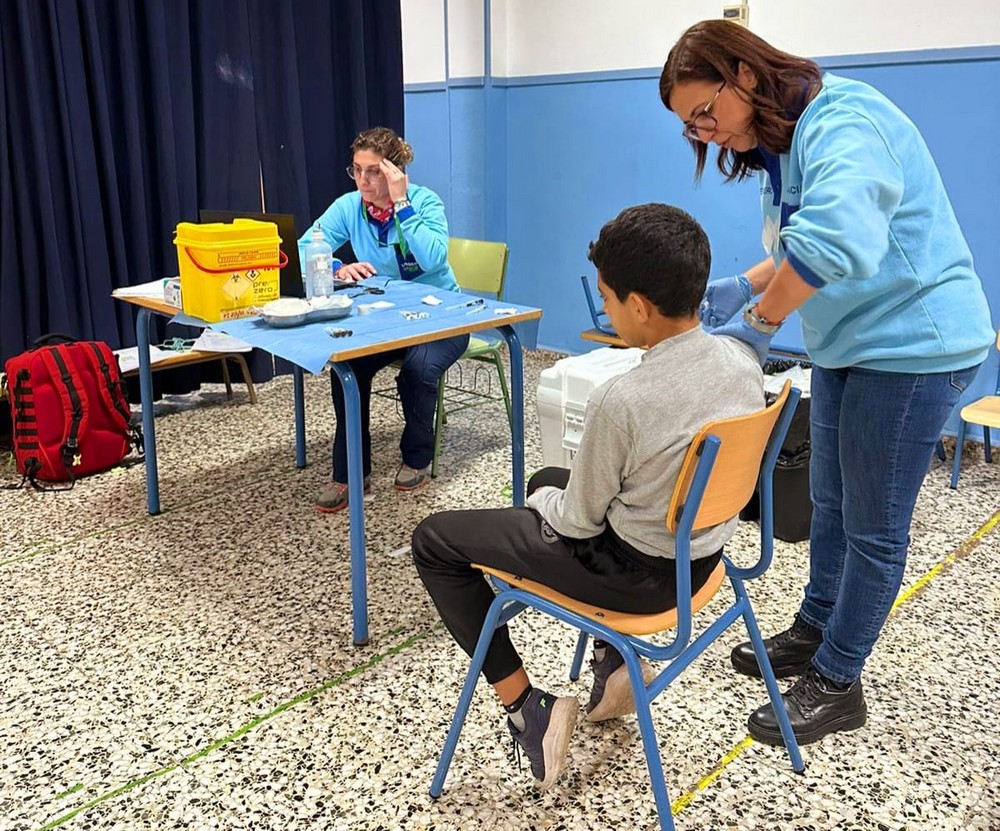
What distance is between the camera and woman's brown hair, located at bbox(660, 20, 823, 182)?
57.4 inches

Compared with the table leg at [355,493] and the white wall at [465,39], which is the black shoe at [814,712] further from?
the white wall at [465,39]

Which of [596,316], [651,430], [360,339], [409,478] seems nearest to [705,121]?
[651,430]

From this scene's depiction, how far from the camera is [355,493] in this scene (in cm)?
200

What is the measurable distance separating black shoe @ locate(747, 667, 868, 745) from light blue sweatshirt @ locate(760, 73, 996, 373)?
0.65 meters

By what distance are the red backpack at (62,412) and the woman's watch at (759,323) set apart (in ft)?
7.97

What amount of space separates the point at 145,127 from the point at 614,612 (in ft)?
10.5

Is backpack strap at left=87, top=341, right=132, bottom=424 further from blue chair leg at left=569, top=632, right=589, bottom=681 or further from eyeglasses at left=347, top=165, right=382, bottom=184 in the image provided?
blue chair leg at left=569, top=632, right=589, bottom=681

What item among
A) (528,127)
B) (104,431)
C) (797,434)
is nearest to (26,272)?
(104,431)

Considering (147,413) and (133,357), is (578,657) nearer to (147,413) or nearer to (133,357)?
(147,413)

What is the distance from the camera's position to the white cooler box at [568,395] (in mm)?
2691

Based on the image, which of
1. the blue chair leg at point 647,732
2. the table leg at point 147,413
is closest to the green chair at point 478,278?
the table leg at point 147,413

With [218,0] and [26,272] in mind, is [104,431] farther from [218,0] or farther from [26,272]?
[218,0]

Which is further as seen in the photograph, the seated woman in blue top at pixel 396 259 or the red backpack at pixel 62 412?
Result: the red backpack at pixel 62 412

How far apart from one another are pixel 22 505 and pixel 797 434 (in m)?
2.43
